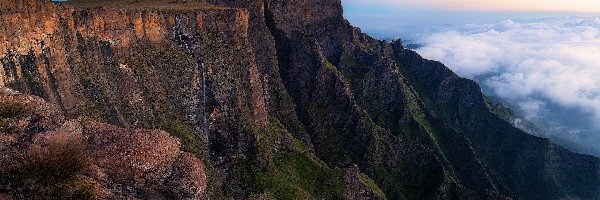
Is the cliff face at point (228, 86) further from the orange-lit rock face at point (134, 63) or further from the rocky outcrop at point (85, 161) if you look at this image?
the rocky outcrop at point (85, 161)

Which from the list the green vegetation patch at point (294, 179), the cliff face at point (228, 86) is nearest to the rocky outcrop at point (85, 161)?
the cliff face at point (228, 86)

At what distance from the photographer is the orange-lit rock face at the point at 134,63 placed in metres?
67.4

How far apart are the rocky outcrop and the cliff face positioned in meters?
30.8

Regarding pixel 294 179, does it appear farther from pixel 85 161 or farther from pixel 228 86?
pixel 85 161

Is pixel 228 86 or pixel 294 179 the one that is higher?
pixel 228 86

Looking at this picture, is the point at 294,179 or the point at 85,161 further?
the point at 294,179

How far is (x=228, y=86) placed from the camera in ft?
351

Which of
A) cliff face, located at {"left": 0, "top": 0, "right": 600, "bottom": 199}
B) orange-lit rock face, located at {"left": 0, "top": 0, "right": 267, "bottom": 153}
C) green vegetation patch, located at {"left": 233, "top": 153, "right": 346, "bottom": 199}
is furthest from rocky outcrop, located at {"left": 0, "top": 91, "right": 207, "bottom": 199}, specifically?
green vegetation patch, located at {"left": 233, "top": 153, "right": 346, "bottom": 199}

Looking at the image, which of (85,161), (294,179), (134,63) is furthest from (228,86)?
(85,161)

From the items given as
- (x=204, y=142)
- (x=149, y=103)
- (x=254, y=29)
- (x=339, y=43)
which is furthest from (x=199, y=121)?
(x=339, y=43)

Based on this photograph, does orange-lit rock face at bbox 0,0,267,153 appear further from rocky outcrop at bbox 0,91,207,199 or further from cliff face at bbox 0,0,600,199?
rocky outcrop at bbox 0,91,207,199

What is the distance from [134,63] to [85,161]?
57.2m

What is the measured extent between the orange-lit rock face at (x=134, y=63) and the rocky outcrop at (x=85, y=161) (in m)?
28.1

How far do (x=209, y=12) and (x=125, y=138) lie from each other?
70440 mm
